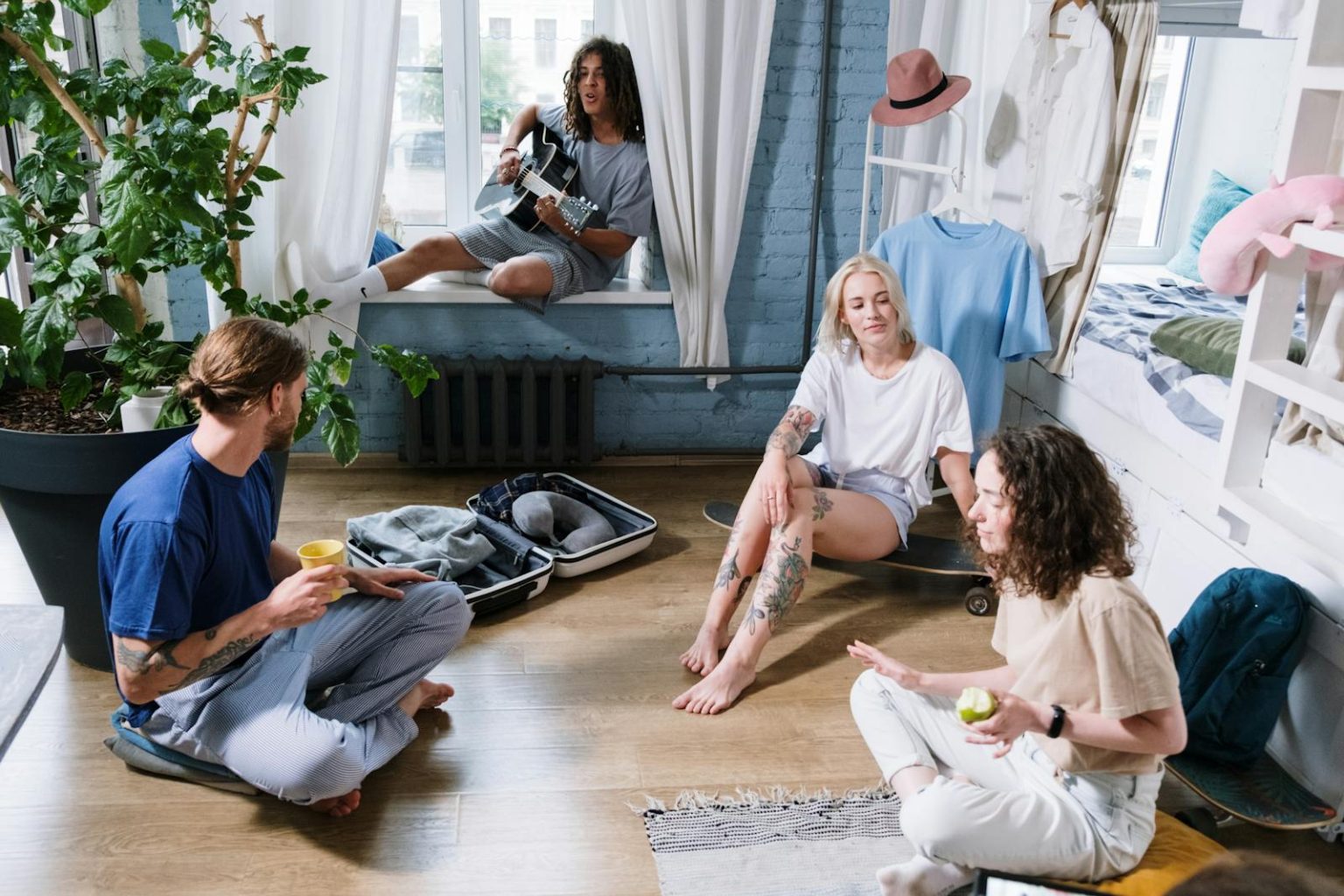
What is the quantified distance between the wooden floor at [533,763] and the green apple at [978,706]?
596mm

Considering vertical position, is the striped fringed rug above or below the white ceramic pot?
below

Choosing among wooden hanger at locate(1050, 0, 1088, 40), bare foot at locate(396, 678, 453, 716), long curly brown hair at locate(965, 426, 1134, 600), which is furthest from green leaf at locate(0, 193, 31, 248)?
wooden hanger at locate(1050, 0, 1088, 40)

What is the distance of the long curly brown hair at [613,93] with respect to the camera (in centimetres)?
346

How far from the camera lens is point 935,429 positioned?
2791 millimetres

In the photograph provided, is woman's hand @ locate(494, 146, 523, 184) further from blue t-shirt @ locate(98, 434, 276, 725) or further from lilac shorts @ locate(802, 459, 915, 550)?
blue t-shirt @ locate(98, 434, 276, 725)

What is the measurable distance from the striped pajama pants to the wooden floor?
0.11m

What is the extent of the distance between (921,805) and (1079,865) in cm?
25

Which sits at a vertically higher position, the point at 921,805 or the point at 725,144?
the point at 725,144

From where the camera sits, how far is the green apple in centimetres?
161

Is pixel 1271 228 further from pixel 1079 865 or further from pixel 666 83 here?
pixel 666 83

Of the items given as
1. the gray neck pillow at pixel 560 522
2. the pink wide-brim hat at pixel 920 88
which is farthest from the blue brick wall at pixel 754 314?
the gray neck pillow at pixel 560 522

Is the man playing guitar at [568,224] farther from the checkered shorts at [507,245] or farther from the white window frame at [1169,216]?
the white window frame at [1169,216]

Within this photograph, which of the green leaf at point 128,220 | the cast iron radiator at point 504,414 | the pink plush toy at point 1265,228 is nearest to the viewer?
the pink plush toy at point 1265,228

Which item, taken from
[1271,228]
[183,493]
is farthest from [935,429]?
[183,493]
